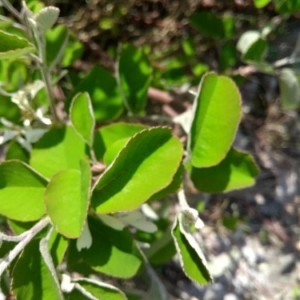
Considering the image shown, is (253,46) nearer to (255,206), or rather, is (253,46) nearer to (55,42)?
(55,42)

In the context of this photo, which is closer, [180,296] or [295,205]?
[180,296]

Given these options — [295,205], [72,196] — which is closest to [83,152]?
[72,196]

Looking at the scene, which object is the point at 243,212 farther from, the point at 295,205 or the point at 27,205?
the point at 27,205

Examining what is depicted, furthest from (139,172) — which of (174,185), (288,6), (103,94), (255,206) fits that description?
(255,206)

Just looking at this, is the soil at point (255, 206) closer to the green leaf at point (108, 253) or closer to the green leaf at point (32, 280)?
the green leaf at point (108, 253)

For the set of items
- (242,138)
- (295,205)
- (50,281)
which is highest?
(50,281)

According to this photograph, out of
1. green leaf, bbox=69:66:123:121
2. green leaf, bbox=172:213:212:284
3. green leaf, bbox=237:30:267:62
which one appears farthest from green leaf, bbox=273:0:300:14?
green leaf, bbox=172:213:212:284

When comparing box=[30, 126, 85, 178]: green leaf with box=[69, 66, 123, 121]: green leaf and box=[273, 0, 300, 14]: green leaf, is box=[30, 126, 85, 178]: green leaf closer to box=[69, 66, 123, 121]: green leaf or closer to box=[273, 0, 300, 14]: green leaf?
box=[69, 66, 123, 121]: green leaf
